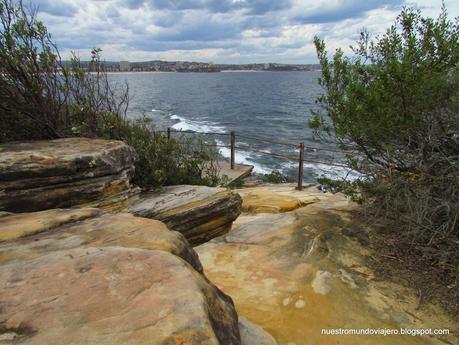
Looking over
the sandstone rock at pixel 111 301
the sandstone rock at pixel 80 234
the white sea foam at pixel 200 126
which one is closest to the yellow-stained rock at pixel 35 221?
the sandstone rock at pixel 80 234

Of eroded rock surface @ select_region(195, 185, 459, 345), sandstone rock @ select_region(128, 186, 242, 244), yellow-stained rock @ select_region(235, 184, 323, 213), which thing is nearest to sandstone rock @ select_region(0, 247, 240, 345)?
eroded rock surface @ select_region(195, 185, 459, 345)

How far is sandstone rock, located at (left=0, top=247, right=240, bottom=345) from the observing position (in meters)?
1.67

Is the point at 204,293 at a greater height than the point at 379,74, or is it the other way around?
the point at 379,74

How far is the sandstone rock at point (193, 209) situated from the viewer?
169 inches

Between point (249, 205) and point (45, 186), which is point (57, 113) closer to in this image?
point (45, 186)

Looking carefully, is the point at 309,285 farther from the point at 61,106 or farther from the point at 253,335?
the point at 61,106

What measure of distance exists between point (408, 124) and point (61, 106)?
4914 millimetres

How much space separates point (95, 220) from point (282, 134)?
79.4ft

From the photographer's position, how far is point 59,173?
3793 mm

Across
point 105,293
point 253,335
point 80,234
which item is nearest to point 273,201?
point 253,335

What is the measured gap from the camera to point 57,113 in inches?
204

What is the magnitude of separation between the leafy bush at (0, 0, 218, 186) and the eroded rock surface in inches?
61.2

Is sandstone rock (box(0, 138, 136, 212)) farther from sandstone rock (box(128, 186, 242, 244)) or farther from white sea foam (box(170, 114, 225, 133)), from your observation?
white sea foam (box(170, 114, 225, 133))

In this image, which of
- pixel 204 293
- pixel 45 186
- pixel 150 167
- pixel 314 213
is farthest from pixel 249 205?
pixel 204 293
